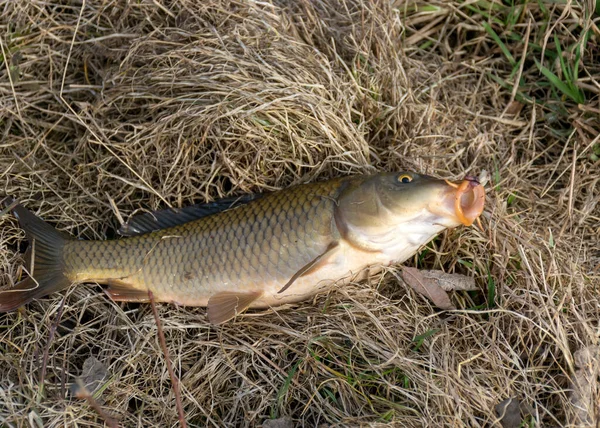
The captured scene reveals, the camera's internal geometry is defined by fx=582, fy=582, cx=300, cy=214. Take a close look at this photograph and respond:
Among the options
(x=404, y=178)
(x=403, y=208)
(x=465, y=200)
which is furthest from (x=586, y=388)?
(x=404, y=178)

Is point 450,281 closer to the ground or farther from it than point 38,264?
closer to the ground

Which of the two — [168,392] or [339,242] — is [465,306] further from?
[168,392]

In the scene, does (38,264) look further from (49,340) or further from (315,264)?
(315,264)

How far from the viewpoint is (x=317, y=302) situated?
2857 millimetres

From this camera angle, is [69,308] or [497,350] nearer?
[497,350]

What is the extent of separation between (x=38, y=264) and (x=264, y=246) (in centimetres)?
114

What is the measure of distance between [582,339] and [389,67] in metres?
1.70

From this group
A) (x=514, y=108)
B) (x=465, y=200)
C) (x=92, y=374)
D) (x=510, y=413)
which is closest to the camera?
(x=510, y=413)

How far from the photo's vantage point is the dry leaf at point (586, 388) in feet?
7.99

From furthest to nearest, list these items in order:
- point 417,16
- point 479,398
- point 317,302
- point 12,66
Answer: point 417,16
point 12,66
point 317,302
point 479,398

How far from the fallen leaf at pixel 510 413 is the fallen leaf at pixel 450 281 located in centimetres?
59

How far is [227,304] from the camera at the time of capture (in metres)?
2.76

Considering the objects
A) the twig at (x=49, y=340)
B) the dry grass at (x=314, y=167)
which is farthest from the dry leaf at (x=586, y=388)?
the twig at (x=49, y=340)

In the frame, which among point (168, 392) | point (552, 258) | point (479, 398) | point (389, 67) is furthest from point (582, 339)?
point (168, 392)
